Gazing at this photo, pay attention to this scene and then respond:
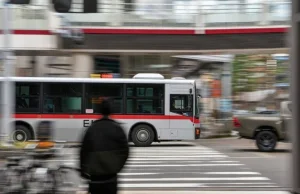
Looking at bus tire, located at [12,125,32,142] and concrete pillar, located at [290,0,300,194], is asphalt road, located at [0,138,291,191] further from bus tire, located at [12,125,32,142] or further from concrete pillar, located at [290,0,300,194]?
bus tire, located at [12,125,32,142]

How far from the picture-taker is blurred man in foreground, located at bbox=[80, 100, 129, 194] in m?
5.01

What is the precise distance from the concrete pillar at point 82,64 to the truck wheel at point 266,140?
12019mm

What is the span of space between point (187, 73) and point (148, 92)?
10183 millimetres

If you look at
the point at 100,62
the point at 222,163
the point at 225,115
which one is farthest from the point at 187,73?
the point at 222,163

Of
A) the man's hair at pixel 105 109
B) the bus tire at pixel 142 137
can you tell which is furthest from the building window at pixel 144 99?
the man's hair at pixel 105 109

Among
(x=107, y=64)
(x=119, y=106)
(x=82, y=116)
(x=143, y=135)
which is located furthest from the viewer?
(x=107, y=64)

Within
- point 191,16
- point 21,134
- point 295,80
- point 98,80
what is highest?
point 191,16

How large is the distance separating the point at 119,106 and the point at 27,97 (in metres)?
3.97

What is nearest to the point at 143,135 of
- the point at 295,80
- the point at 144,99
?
the point at 144,99

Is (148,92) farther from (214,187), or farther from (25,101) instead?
(214,187)

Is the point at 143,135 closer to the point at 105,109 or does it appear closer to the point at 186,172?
the point at 186,172

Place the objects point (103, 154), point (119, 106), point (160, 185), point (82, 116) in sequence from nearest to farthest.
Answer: point (103, 154) < point (160, 185) < point (82, 116) < point (119, 106)

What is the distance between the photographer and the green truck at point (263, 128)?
1695 centimetres

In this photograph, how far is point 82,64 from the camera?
26.0m
